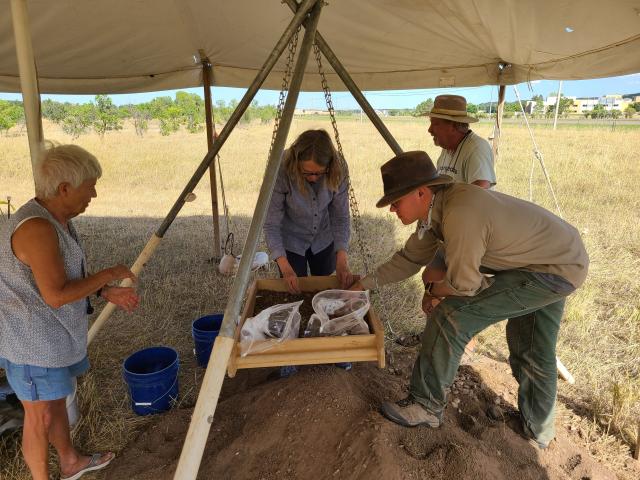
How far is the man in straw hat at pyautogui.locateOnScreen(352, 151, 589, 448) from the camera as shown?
1962 mm

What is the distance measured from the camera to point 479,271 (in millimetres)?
2084

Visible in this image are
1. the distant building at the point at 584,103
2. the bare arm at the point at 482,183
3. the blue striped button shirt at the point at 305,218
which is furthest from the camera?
the distant building at the point at 584,103

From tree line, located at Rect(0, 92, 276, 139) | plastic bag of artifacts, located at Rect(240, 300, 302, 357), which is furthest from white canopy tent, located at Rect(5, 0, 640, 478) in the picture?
tree line, located at Rect(0, 92, 276, 139)

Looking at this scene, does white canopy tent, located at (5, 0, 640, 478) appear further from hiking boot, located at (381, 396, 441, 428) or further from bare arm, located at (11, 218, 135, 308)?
hiking boot, located at (381, 396, 441, 428)

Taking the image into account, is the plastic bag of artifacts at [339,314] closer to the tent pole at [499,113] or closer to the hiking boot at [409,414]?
the hiking boot at [409,414]

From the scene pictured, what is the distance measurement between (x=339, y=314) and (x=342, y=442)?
2.10 feet

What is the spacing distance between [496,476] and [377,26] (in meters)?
3.39

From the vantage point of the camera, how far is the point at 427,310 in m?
2.69

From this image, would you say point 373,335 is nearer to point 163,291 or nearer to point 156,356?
point 156,356

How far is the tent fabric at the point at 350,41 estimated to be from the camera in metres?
3.09

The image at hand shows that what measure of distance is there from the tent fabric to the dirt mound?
8.32 feet

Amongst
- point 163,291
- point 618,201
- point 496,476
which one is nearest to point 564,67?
point 496,476

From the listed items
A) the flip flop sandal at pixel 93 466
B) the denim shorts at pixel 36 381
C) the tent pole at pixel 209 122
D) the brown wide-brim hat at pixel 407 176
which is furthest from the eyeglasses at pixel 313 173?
the tent pole at pixel 209 122

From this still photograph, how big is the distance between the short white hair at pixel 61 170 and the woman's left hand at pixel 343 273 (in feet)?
5.24
